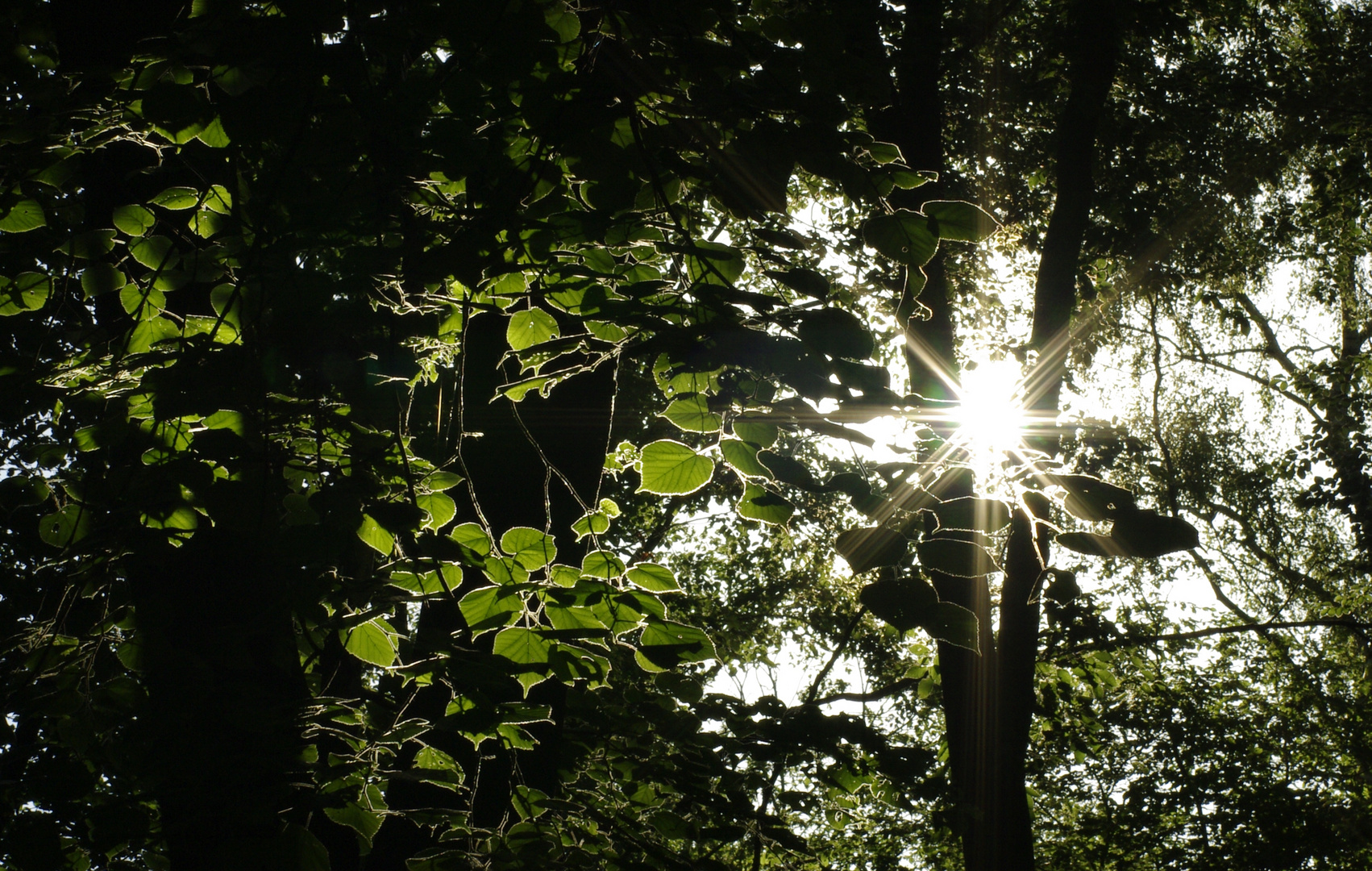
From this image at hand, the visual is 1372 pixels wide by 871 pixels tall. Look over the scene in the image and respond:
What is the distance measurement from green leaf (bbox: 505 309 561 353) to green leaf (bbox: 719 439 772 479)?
0.59m

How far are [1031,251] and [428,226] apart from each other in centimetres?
612

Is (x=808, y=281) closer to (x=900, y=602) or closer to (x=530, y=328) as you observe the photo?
(x=900, y=602)

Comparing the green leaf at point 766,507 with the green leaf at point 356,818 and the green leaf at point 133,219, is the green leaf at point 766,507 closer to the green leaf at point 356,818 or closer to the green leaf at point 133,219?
the green leaf at point 356,818

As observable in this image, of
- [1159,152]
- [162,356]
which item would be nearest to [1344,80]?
[1159,152]

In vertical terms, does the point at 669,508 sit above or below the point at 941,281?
above

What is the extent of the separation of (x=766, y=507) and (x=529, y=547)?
497 millimetres

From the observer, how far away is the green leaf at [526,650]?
1.38 metres

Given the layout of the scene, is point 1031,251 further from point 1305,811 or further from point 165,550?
point 165,550

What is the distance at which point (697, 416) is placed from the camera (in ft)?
4.16

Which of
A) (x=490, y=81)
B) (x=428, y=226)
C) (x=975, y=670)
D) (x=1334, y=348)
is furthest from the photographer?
(x=1334, y=348)

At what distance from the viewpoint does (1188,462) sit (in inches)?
406

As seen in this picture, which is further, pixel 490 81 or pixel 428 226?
pixel 428 226

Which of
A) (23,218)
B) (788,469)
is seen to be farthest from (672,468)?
(23,218)

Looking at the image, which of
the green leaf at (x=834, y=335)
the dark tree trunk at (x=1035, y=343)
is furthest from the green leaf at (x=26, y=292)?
the dark tree trunk at (x=1035, y=343)
